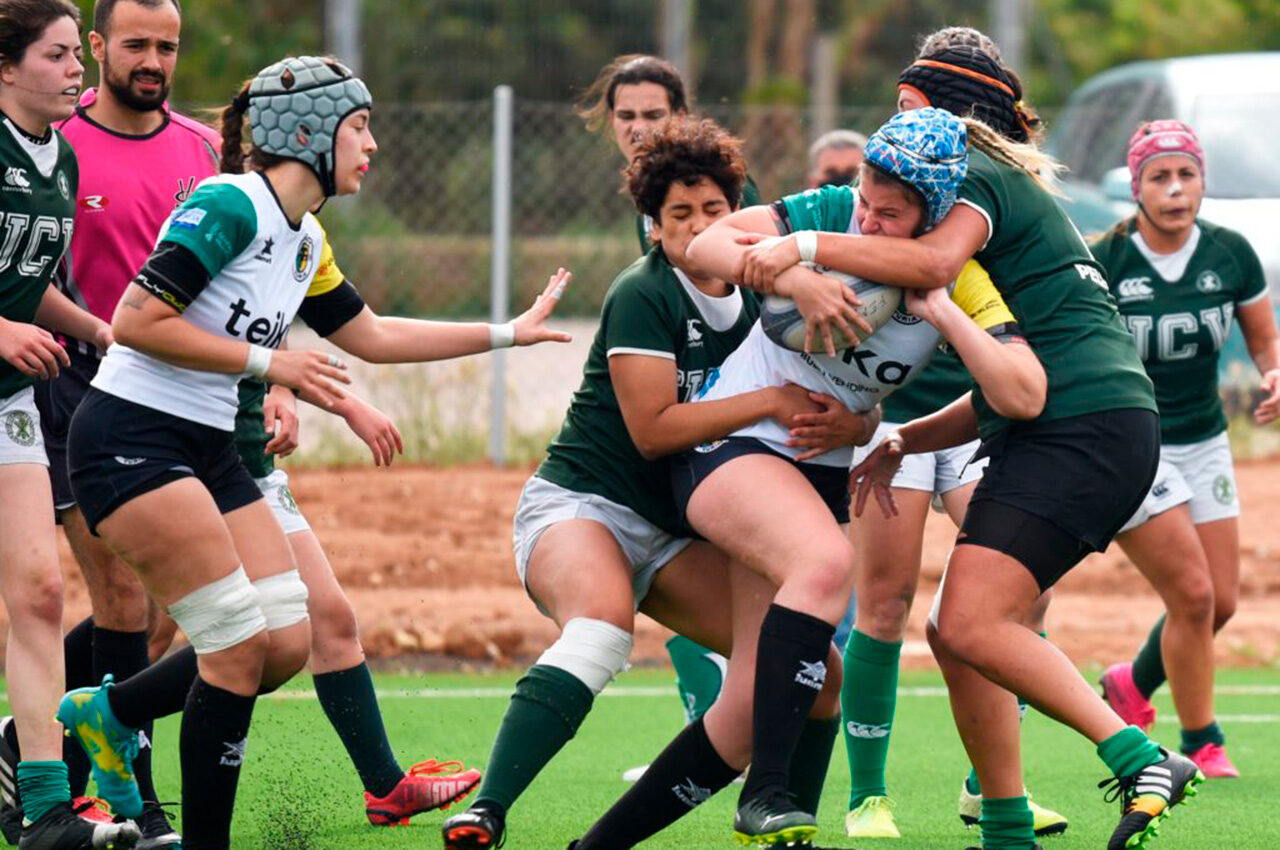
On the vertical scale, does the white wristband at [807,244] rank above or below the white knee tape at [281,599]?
above

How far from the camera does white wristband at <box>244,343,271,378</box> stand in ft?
14.2

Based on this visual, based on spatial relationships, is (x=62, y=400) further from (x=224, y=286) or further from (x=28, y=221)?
(x=224, y=286)

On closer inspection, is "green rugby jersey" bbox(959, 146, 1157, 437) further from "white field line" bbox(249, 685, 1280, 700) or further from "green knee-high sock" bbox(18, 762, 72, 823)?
"white field line" bbox(249, 685, 1280, 700)

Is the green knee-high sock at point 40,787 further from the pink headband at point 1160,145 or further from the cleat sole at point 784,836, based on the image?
the pink headband at point 1160,145

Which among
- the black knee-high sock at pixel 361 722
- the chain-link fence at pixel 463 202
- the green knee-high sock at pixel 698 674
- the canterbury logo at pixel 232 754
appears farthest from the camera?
the chain-link fence at pixel 463 202

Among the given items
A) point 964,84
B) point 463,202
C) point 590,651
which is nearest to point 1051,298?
point 964,84

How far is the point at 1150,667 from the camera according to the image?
6863 millimetres

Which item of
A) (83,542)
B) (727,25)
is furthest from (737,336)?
(727,25)

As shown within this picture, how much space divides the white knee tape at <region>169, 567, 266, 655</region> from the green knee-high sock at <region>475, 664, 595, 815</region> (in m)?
0.62

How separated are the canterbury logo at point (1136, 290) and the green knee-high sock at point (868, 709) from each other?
173 centimetres

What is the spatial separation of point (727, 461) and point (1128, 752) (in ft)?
3.66

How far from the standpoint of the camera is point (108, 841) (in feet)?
15.7

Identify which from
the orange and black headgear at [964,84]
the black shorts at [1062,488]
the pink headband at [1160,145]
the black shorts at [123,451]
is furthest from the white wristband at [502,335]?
the pink headband at [1160,145]

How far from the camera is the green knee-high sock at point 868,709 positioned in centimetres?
555
